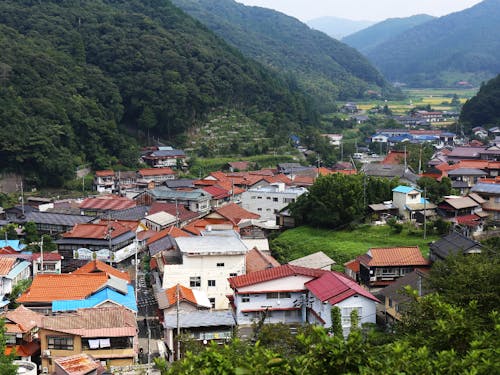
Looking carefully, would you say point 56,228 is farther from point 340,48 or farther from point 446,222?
point 340,48

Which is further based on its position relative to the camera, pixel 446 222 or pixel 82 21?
pixel 82 21

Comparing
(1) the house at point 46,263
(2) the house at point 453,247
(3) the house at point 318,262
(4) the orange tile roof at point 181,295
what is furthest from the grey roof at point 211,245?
(2) the house at point 453,247

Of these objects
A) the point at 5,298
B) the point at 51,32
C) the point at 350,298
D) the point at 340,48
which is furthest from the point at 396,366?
the point at 340,48

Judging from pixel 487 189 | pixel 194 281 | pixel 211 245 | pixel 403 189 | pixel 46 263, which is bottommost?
pixel 46 263

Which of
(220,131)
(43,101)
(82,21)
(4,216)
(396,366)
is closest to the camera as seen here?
(396,366)

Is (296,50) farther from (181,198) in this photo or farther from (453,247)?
(453,247)

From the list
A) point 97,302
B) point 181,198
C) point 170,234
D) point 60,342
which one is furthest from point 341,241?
point 60,342

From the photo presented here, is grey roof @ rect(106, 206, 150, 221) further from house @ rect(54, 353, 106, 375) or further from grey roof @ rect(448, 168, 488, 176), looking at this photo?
grey roof @ rect(448, 168, 488, 176)

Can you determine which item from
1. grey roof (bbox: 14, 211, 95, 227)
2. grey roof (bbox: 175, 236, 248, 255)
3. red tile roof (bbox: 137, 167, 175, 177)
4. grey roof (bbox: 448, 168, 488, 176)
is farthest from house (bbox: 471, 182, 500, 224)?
red tile roof (bbox: 137, 167, 175, 177)
